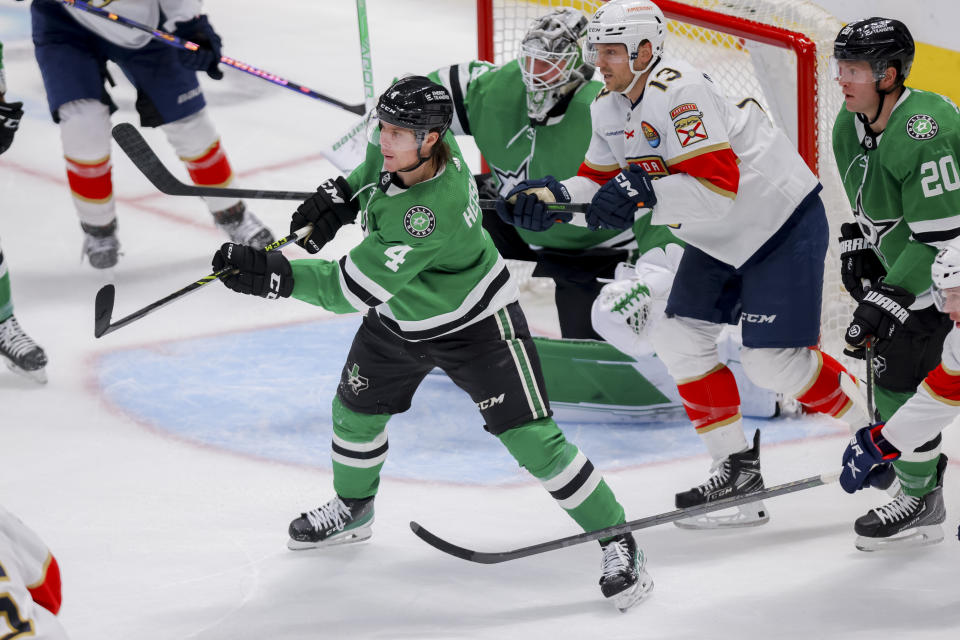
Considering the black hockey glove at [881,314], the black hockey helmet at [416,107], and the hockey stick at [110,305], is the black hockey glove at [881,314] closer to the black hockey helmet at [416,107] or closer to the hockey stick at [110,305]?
the black hockey helmet at [416,107]

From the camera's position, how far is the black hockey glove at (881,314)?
2.76 meters

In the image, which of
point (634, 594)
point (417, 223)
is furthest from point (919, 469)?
point (417, 223)

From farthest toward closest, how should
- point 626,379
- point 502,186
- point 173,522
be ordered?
point 502,186 < point 626,379 < point 173,522

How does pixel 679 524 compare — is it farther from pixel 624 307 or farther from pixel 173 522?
pixel 173 522

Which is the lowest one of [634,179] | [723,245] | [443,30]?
[443,30]

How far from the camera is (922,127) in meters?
2.72

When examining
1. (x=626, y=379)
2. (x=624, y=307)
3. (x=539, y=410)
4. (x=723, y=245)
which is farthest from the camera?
(x=626, y=379)

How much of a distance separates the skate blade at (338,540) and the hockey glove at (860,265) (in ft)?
4.12

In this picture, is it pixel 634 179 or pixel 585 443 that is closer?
pixel 634 179

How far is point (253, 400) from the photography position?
3.96 m

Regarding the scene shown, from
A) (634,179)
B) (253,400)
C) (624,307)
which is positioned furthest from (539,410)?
(253,400)

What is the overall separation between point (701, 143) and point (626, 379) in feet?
3.71

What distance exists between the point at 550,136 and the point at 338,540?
4.84ft

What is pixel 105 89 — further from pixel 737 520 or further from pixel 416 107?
pixel 737 520
